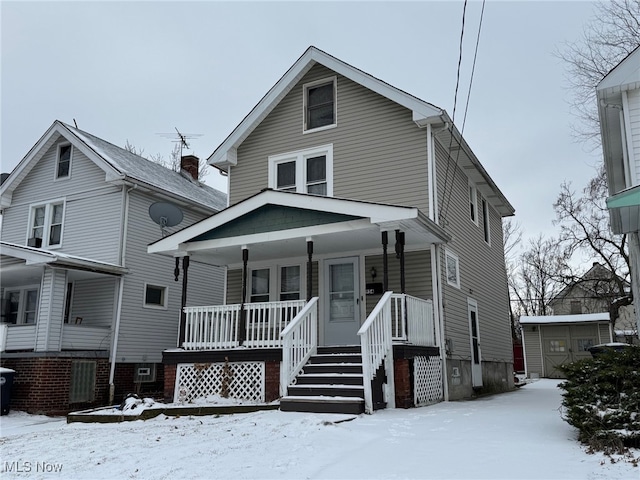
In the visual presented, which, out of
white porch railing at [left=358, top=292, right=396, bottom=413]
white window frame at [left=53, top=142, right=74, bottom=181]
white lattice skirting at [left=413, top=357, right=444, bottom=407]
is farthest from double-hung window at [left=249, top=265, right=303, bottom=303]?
white window frame at [left=53, top=142, right=74, bottom=181]

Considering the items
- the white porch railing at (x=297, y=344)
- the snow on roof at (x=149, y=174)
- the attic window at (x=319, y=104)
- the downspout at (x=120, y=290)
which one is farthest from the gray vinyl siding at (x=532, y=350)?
the white porch railing at (x=297, y=344)

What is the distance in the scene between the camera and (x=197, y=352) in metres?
11.2

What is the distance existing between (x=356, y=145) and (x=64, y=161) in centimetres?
1050

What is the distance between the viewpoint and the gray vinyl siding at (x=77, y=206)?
16.6m

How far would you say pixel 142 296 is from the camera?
54.9 ft

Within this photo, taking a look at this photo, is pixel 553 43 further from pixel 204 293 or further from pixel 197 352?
pixel 197 352

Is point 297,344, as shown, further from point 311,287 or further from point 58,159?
point 58,159

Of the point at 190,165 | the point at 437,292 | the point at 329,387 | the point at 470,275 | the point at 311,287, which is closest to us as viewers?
the point at 329,387

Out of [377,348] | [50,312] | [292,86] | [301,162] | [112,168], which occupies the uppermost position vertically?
[292,86]

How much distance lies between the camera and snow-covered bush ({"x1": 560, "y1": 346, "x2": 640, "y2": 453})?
5.63 metres

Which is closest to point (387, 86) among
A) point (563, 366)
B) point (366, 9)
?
point (366, 9)

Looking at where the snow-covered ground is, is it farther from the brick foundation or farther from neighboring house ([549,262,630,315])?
neighboring house ([549,262,630,315])

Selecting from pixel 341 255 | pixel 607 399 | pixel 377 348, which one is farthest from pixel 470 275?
pixel 607 399

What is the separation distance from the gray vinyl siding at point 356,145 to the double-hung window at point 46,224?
22.3 ft
